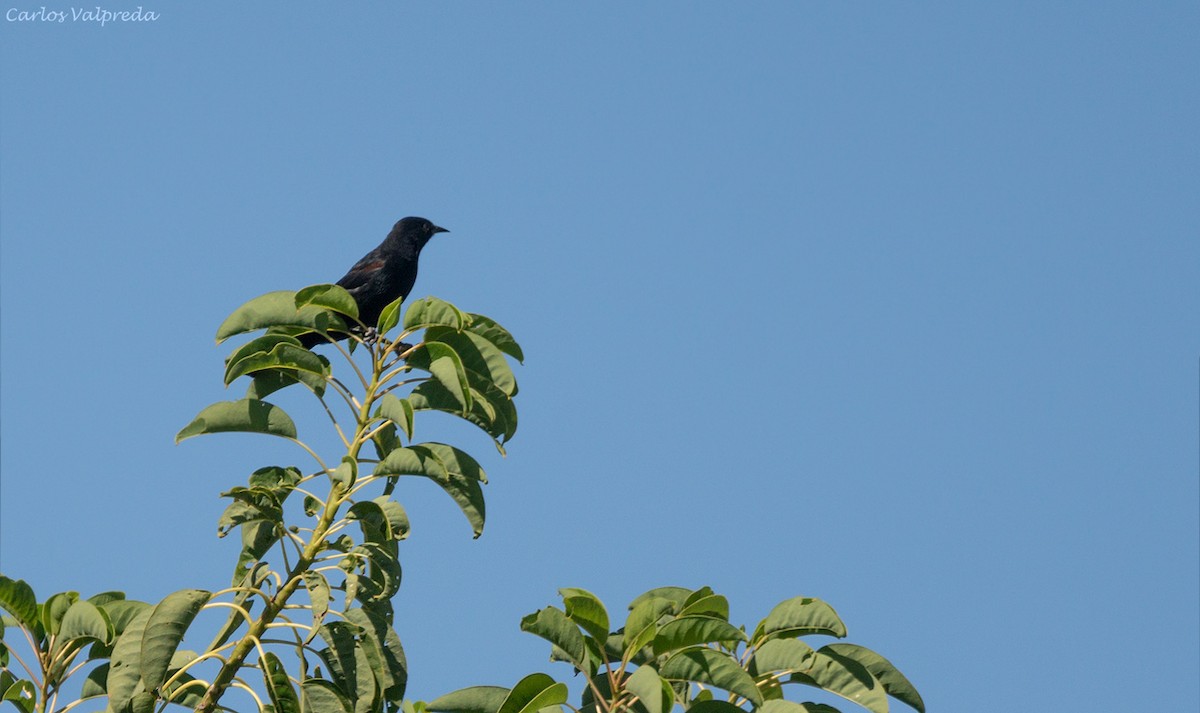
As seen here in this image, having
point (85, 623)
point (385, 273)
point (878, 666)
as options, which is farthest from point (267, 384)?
point (385, 273)

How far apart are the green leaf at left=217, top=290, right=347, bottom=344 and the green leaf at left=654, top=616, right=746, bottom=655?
1.54 meters

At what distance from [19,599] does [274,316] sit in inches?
46.4

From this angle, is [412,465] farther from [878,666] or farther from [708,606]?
[878,666]

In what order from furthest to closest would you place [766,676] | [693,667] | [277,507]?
[277,507] → [766,676] → [693,667]

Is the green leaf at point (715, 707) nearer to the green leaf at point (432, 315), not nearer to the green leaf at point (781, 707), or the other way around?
the green leaf at point (781, 707)

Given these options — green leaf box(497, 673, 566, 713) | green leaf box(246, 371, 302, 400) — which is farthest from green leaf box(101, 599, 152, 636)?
green leaf box(497, 673, 566, 713)

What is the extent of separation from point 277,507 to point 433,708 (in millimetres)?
844

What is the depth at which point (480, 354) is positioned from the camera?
4398mm

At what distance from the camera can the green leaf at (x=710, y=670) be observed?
3658 millimetres

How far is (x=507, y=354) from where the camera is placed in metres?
4.52

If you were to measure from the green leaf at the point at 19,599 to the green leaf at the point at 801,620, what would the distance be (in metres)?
2.25

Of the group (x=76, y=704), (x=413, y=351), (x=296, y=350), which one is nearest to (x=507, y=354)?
(x=413, y=351)

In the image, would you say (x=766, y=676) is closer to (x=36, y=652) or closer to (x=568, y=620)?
(x=568, y=620)

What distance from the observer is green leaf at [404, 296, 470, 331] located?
4309mm
